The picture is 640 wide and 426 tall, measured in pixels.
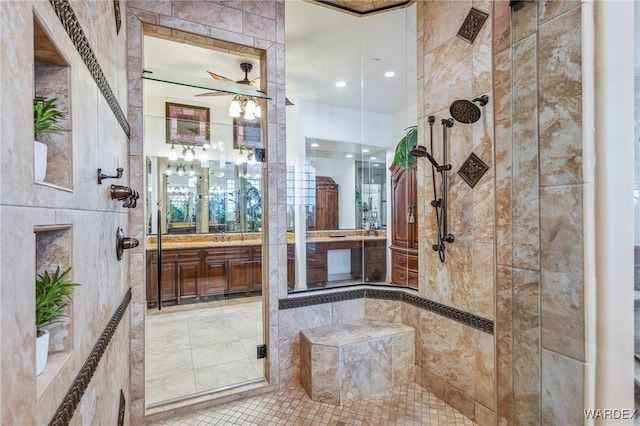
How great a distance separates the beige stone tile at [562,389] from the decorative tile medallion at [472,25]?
1.83 metres

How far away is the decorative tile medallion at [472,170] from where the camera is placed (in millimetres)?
1872

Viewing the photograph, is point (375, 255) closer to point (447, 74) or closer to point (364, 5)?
point (447, 74)

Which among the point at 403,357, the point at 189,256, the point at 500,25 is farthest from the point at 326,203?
the point at 500,25

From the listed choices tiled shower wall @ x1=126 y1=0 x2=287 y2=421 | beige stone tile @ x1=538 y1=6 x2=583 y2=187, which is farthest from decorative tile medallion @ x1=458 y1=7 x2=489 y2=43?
tiled shower wall @ x1=126 y1=0 x2=287 y2=421

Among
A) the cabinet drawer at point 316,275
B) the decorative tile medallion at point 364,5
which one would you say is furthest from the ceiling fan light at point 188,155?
the decorative tile medallion at point 364,5

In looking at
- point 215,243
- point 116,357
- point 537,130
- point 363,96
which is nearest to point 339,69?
point 363,96

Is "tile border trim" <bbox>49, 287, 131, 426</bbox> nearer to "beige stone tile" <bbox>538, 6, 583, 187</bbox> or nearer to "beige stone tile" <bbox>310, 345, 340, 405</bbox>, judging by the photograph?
"beige stone tile" <bbox>310, 345, 340, 405</bbox>

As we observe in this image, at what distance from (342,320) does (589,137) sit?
83.7 inches

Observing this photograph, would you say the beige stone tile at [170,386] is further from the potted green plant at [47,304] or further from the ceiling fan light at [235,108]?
the ceiling fan light at [235,108]

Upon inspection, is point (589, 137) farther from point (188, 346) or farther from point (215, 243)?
point (215, 243)

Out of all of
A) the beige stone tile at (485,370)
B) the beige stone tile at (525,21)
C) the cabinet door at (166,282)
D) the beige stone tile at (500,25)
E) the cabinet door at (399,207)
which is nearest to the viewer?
the beige stone tile at (525,21)

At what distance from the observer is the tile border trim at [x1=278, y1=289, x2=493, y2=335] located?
6.27 feet

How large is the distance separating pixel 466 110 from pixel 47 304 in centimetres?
211

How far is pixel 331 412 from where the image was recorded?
6.68ft
